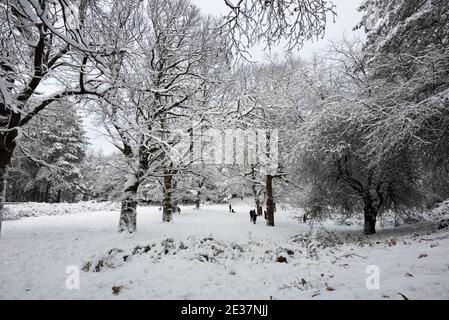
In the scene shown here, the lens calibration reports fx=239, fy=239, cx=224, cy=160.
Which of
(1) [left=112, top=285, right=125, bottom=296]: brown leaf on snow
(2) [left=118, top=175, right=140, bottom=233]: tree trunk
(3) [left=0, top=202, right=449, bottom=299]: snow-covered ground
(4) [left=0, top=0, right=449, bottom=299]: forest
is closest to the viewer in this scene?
(3) [left=0, top=202, right=449, bottom=299]: snow-covered ground

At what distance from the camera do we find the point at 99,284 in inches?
208

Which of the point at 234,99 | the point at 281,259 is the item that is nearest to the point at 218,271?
the point at 281,259

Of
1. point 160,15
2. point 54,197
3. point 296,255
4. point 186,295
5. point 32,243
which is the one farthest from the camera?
point 54,197

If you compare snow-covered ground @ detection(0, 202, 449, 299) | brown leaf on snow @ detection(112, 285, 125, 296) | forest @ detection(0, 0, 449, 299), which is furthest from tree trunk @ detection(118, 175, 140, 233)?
brown leaf on snow @ detection(112, 285, 125, 296)

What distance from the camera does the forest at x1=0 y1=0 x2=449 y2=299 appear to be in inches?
232

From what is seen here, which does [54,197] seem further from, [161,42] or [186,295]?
[186,295]

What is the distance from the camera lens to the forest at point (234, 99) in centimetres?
589

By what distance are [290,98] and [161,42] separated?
27.9 feet

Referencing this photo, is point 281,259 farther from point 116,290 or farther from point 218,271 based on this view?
point 116,290

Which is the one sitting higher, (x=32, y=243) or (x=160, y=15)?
(x=160, y=15)

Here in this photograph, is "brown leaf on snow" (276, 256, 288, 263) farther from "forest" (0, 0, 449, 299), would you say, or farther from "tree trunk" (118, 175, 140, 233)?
"tree trunk" (118, 175, 140, 233)

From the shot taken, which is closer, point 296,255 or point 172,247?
point 296,255

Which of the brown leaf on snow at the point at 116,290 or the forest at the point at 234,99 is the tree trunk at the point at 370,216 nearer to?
the forest at the point at 234,99

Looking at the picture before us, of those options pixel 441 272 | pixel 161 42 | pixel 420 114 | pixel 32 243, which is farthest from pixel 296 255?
pixel 161 42
